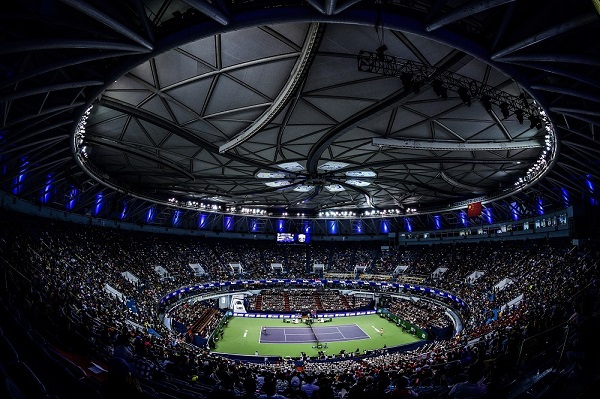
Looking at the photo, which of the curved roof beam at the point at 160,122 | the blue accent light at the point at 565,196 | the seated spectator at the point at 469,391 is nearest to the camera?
the seated spectator at the point at 469,391

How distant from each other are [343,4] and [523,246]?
→ 50469 millimetres

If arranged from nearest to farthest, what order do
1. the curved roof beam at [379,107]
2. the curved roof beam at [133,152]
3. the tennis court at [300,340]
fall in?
the curved roof beam at [379,107] < the curved roof beam at [133,152] < the tennis court at [300,340]

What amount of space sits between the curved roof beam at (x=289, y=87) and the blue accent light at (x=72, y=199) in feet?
86.0

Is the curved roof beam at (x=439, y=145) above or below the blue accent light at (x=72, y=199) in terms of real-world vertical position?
above

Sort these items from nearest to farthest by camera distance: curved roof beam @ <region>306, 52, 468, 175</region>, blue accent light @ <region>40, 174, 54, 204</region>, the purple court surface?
1. curved roof beam @ <region>306, 52, 468, 175</region>
2. blue accent light @ <region>40, 174, 54, 204</region>
3. the purple court surface

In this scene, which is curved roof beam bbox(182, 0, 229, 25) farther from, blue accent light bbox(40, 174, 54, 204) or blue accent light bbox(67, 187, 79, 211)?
blue accent light bbox(67, 187, 79, 211)

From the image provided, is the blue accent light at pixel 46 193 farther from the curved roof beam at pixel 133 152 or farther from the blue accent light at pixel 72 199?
the curved roof beam at pixel 133 152

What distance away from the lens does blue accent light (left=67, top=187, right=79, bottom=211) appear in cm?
4153

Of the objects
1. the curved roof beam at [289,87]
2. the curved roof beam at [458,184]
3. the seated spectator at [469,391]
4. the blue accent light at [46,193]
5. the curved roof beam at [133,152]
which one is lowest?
the seated spectator at [469,391]

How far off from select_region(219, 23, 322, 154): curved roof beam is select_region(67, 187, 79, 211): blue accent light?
2622 cm

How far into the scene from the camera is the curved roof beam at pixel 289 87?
1531 centimetres

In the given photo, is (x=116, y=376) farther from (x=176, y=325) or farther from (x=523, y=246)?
(x=523, y=246)

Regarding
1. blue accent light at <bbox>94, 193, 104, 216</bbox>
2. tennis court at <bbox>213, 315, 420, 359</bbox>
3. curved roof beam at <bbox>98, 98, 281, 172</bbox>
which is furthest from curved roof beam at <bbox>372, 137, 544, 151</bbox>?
blue accent light at <bbox>94, 193, 104, 216</bbox>

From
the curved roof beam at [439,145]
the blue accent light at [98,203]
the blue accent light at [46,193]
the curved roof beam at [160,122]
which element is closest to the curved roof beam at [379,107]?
the curved roof beam at [439,145]
